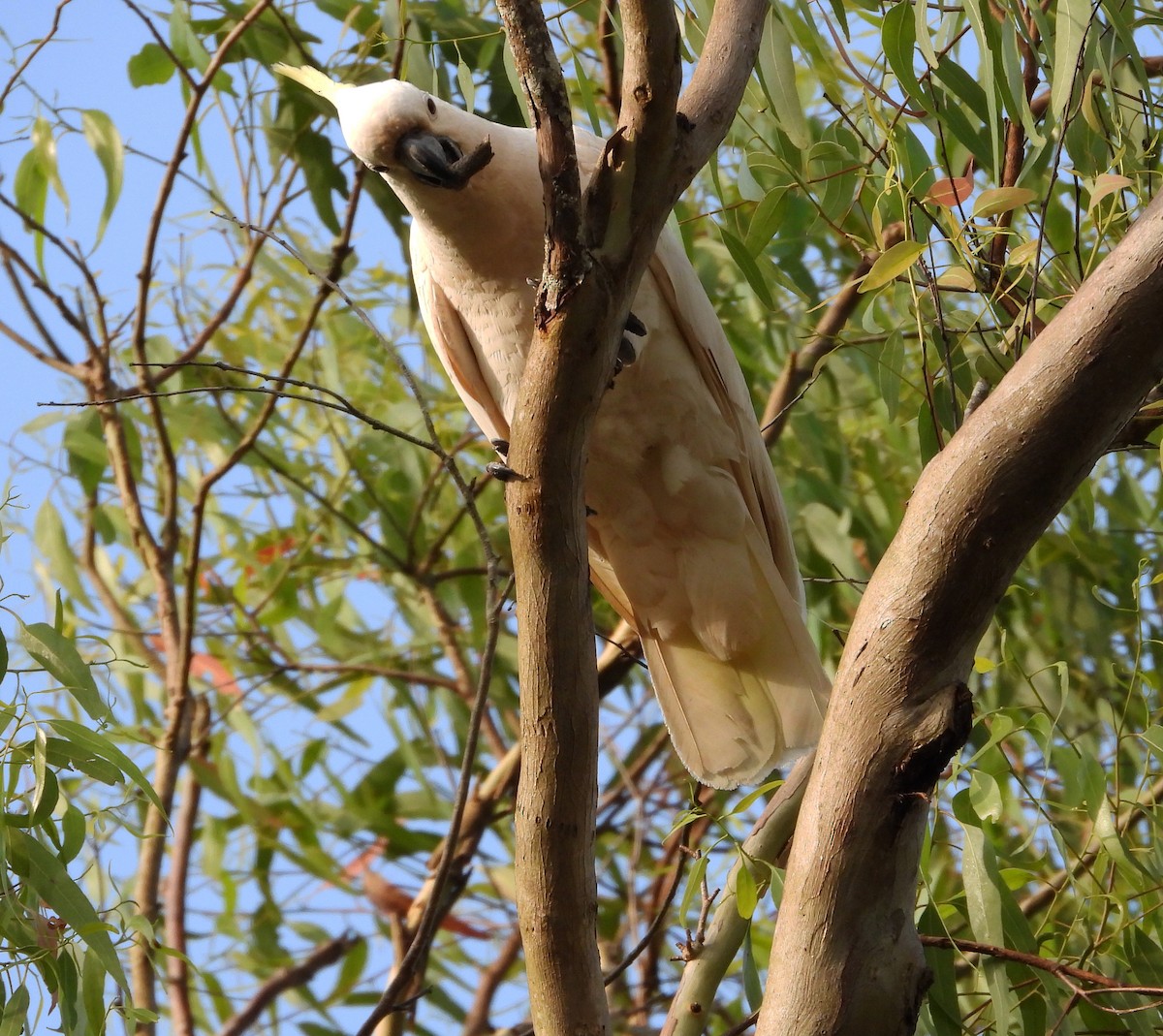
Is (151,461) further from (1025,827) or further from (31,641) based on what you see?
(1025,827)

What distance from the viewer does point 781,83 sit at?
1494 millimetres

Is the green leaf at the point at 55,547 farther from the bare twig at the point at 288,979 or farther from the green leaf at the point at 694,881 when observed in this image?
the green leaf at the point at 694,881

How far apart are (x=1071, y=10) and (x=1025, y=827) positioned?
1.54 metres

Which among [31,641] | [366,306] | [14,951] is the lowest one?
[14,951]

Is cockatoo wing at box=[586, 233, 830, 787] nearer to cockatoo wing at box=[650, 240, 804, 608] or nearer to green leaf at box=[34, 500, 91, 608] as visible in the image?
cockatoo wing at box=[650, 240, 804, 608]

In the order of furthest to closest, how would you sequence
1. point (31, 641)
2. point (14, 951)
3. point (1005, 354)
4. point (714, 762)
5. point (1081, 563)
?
1. point (1081, 563)
2. point (714, 762)
3. point (1005, 354)
4. point (31, 641)
5. point (14, 951)

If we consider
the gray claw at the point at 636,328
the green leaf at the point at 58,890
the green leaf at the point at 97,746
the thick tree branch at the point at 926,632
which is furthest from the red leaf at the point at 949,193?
the green leaf at the point at 58,890

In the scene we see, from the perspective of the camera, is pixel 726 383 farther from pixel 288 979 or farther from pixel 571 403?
pixel 288 979

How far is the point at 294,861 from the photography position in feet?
7.98

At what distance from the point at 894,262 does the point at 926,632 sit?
1.22ft

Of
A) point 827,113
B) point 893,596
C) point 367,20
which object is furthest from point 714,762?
point 367,20

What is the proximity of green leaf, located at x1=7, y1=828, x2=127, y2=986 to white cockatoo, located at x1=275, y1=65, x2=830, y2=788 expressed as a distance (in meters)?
0.83

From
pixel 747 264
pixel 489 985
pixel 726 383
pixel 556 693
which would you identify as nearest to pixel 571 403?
pixel 556 693

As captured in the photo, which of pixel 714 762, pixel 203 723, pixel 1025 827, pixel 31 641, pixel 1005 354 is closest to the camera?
pixel 31 641
